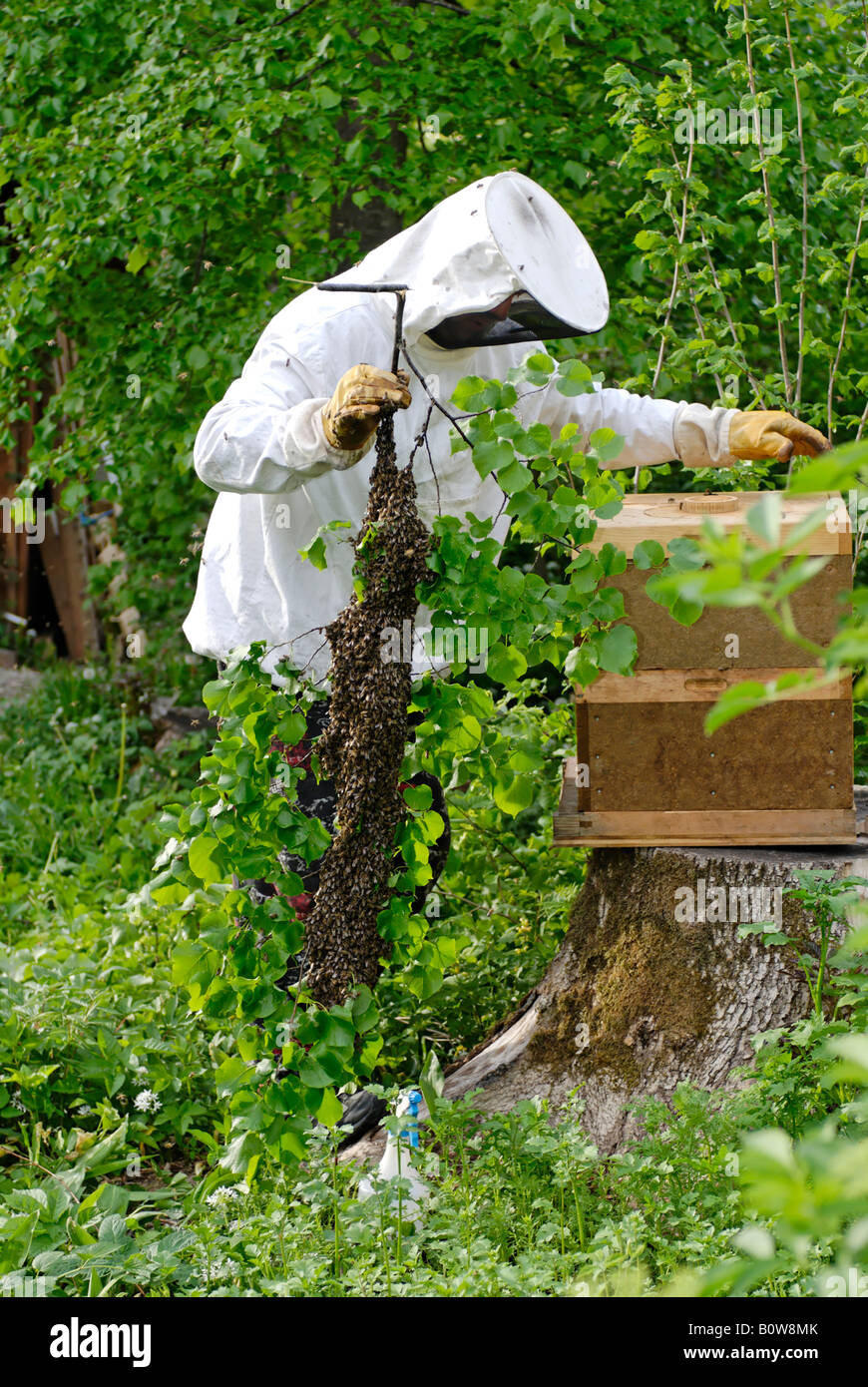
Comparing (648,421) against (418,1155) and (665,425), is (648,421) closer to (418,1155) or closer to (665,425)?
(665,425)

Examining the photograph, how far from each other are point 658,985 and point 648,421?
127 centimetres

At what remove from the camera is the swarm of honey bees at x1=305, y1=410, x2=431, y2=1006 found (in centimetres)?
215

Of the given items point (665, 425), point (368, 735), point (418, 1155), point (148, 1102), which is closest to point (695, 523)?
point (665, 425)

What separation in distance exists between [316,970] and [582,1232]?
662mm

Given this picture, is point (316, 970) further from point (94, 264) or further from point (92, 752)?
point (92, 752)

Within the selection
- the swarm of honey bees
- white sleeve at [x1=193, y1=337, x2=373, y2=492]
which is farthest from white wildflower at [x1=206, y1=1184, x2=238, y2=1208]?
white sleeve at [x1=193, y1=337, x2=373, y2=492]

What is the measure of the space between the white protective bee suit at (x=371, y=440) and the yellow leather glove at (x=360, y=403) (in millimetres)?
48

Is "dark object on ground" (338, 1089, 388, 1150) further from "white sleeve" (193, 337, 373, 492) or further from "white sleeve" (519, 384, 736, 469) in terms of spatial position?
"white sleeve" (519, 384, 736, 469)

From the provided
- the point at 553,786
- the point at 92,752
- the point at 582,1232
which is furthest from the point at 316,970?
the point at 92,752

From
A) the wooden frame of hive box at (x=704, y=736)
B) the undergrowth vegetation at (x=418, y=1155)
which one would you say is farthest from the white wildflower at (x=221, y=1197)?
the wooden frame of hive box at (x=704, y=736)

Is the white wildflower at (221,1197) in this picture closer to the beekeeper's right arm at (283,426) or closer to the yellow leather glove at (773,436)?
the beekeeper's right arm at (283,426)

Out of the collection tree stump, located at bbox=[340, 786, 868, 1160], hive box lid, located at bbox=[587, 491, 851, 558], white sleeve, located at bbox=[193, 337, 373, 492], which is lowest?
tree stump, located at bbox=[340, 786, 868, 1160]

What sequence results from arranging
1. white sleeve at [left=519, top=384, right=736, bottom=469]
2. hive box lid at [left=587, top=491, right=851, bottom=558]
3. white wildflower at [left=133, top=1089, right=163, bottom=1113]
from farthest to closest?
1. white wildflower at [left=133, top=1089, right=163, bottom=1113]
2. white sleeve at [left=519, top=384, right=736, bottom=469]
3. hive box lid at [left=587, top=491, right=851, bottom=558]

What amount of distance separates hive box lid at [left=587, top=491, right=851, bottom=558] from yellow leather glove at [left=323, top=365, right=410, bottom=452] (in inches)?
19.6
